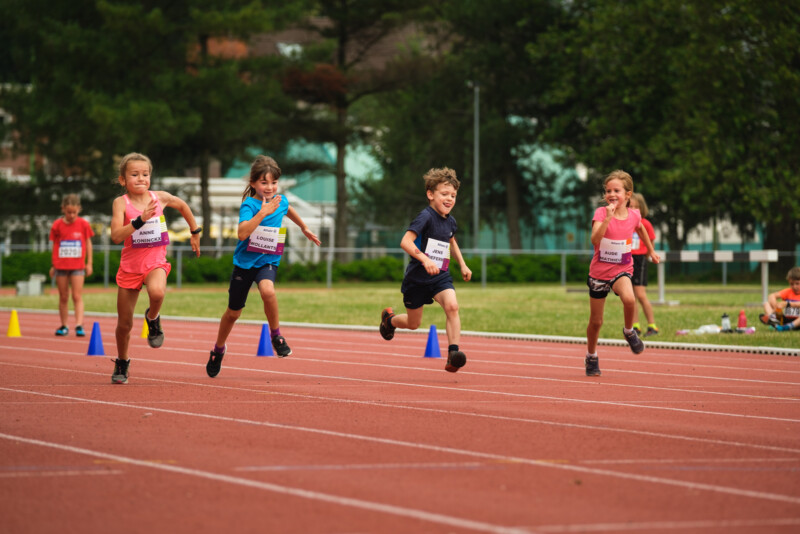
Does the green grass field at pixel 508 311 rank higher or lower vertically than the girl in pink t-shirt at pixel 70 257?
lower

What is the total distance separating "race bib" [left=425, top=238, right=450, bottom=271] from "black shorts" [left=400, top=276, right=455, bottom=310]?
16cm

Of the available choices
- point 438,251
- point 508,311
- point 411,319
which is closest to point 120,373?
point 411,319

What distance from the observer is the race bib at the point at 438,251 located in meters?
10.8

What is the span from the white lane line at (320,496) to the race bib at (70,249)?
9.83m

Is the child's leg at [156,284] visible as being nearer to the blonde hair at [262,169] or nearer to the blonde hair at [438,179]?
the blonde hair at [262,169]

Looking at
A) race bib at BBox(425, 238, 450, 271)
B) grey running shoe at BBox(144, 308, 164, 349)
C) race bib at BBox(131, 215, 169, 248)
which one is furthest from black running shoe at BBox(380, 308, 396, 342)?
race bib at BBox(131, 215, 169, 248)

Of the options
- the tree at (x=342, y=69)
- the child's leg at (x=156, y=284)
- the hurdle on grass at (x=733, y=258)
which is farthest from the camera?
the tree at (x=342, y=69)

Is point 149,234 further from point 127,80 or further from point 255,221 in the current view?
point 127,80

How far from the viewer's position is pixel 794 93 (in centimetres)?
3866

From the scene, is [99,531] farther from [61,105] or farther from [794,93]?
[61,105]

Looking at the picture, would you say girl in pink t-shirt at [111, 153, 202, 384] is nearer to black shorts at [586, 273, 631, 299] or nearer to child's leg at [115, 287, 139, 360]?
child's leg at [115, 287, 139, 360]

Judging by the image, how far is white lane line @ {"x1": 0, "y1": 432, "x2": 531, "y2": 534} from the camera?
15.7 ft

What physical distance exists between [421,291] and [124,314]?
272 centimetres

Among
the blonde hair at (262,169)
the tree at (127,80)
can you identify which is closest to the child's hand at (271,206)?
the blonde hair at (262,169)
